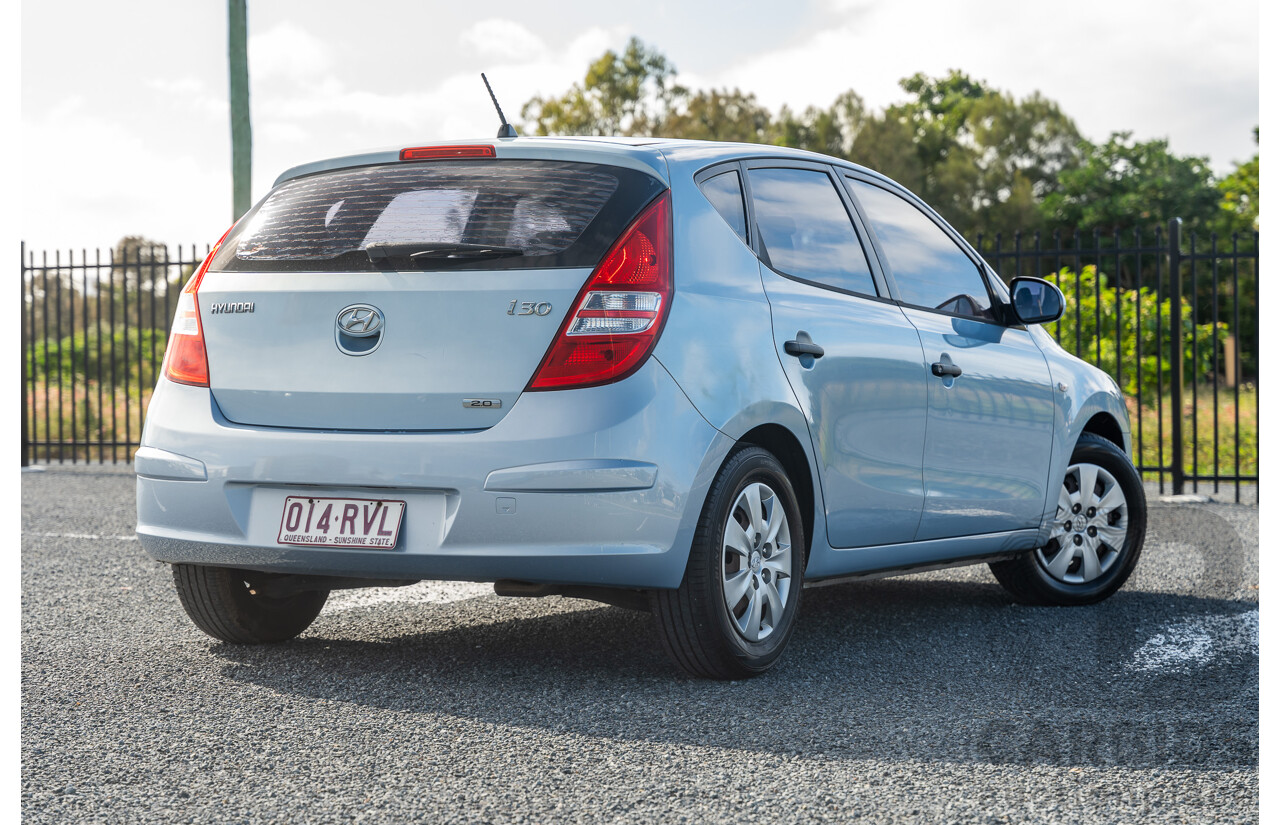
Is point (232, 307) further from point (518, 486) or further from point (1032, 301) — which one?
point (1032, 301)

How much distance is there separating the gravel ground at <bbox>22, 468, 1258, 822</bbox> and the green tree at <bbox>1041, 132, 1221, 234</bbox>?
52316 millimetres

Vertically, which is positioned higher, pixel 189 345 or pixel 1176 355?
pixel 189 345

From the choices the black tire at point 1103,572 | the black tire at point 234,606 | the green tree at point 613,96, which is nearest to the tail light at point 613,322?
the black tire at point 234,606

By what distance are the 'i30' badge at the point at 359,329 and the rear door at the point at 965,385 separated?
2.00 meters

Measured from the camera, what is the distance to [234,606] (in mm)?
4660

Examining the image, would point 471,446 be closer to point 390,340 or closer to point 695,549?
point 390,340

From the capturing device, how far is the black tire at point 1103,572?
608 cm

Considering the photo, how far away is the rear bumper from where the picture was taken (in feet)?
12.7

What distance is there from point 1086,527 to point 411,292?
348 centimetres

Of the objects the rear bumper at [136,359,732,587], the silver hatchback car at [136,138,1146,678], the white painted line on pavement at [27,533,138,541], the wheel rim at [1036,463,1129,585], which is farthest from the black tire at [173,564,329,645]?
the white painted line on pavement at [27,533,138,541]

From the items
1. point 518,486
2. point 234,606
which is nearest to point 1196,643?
point 518,486

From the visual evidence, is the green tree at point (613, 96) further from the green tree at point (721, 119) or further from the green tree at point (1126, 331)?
the green tree at point (1126, 331)

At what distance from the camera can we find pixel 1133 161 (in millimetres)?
57812

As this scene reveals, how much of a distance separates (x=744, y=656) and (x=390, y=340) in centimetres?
142
